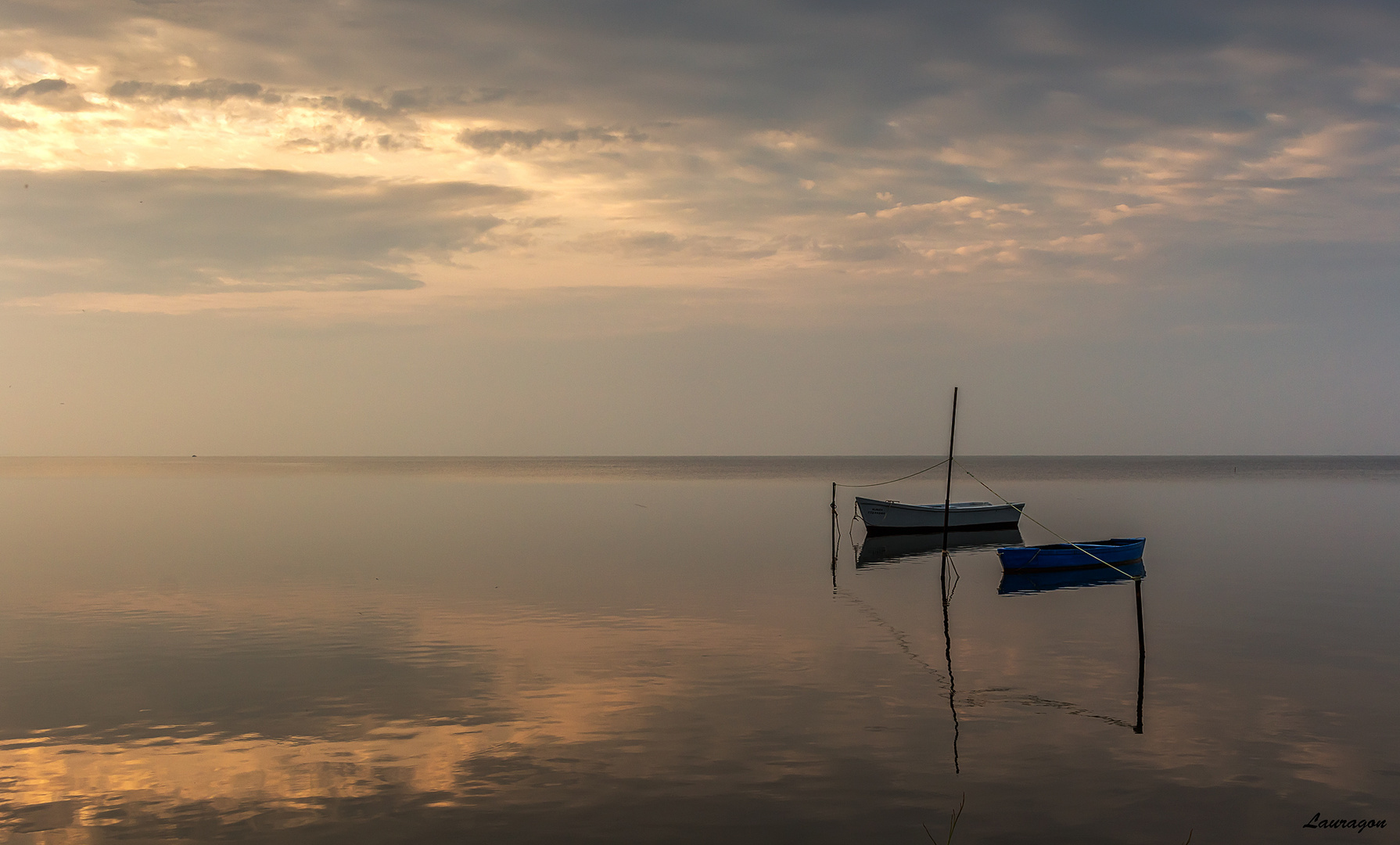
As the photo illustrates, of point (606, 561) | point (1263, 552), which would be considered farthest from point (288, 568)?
point (1263, 552)

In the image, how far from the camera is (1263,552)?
177ft

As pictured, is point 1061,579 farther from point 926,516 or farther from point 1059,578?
point 926,516

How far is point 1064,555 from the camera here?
4491 cm

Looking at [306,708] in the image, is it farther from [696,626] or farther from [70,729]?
[696,626]

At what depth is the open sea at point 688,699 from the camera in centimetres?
1596

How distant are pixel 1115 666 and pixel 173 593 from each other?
106ft

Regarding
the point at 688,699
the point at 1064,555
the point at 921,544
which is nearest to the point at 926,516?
the point at 921,544

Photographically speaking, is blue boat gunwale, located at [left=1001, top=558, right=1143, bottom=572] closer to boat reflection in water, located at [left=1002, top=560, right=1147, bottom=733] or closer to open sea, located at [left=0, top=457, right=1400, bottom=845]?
boat reflection in water, located at [left=1002, top=560, right=1147, bottom=733]

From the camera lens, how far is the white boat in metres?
66.1
